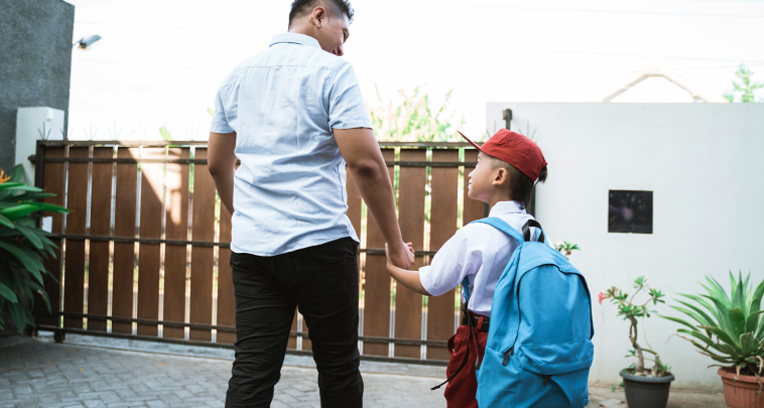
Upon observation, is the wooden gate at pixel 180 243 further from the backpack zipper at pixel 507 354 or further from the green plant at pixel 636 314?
the backpack zipper at pixel 507 354

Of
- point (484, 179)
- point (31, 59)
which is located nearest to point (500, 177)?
point (484, 179)

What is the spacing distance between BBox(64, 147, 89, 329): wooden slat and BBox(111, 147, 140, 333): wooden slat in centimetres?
33

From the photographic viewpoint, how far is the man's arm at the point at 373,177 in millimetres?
1586

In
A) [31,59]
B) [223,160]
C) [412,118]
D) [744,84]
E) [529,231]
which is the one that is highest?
[744,84]

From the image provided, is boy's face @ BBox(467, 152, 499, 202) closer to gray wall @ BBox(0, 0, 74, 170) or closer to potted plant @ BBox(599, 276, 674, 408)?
potted plant @ BBox(599, 276, 674, 408)

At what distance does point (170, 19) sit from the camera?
27188mm

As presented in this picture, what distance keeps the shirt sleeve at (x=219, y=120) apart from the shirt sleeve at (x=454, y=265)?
2.79ft

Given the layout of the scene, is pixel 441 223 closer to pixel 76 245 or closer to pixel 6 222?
pixel 6 222

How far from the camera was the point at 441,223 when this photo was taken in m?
4.52

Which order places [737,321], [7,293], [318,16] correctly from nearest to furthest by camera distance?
1. [318,16]
2. [737,321]
3. [7,293]

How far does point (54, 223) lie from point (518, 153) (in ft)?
16.6

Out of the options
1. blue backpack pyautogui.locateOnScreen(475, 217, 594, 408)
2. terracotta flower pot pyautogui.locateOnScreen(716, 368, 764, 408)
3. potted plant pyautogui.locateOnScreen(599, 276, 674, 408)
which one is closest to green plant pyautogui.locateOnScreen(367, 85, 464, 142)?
potted plant pyautogui.locateOnScreen(599, 276, 674, 408)

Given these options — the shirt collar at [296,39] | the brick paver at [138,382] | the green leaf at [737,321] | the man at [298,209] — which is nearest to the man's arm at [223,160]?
the man at [298,209]

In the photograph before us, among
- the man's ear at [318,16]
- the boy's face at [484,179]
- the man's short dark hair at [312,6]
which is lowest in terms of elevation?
the boy's face at [484,179]
